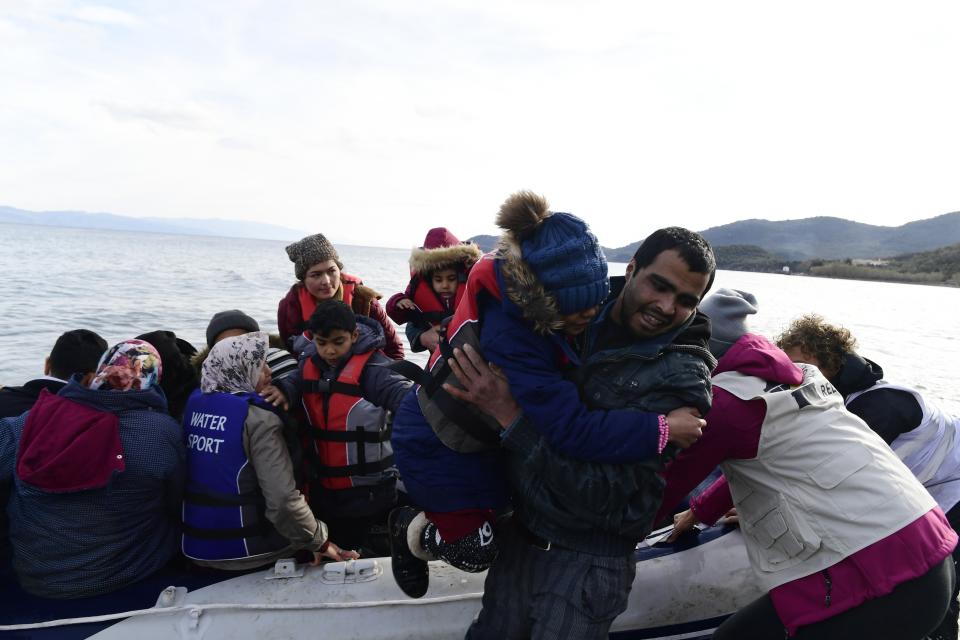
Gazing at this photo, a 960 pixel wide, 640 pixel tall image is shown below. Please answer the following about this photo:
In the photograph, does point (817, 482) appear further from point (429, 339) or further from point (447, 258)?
point (447, 258)

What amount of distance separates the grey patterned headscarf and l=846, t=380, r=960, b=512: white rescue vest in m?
2.68

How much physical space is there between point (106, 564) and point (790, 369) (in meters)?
2.62

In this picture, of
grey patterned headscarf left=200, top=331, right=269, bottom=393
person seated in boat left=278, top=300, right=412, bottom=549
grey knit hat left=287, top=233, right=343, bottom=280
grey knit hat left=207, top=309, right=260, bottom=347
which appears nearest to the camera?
grey patterned headscarf left=200, top=331, right=269, bottom=393

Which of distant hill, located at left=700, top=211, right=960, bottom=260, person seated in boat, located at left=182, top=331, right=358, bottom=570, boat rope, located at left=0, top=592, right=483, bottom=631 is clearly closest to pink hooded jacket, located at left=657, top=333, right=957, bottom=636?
boat rope, located at left=0, top=592, right=483, bottom=631

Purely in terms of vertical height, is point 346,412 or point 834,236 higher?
point 834,236

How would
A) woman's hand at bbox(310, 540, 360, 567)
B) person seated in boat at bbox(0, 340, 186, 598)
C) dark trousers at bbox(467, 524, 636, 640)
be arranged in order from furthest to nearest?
woman's hand at bbox(310, 540, 360, 567) → person seated in boat at bbox(0, 340, 186, 598) → dark trousers at bbox(467, 524, 636, 640)

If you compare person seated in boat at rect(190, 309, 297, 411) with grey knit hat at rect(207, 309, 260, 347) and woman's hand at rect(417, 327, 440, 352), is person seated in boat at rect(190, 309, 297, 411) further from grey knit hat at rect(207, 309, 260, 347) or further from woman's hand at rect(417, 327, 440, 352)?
woman's hand at rect(417, 327, 440, 352)

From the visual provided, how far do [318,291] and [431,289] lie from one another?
Answer: 75 centimetres

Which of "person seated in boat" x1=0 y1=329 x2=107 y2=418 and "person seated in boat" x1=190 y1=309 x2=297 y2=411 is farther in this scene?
"person seated in boat" x1=190 y1=309 x2=297 y2=411

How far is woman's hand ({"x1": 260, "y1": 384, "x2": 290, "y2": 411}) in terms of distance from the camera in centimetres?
252

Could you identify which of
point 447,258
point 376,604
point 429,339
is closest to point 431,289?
point 447,258

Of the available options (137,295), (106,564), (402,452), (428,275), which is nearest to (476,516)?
(402,452)

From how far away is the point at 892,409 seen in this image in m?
2.47

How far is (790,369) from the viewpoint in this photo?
70.2 inches
